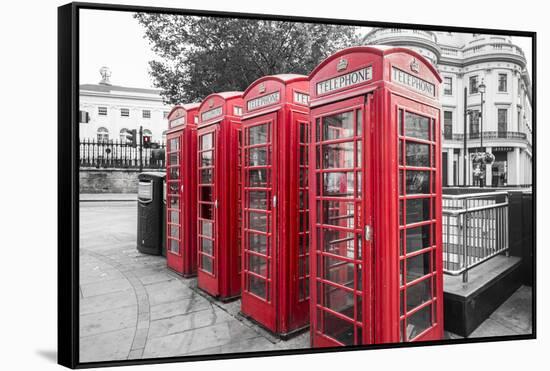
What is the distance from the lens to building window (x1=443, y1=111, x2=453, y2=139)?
9.09ft

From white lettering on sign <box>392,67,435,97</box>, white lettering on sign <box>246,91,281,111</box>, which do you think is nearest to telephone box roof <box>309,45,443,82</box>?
white lettering on sign <box>392,67,435,97</box>

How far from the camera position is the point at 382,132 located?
2086mm

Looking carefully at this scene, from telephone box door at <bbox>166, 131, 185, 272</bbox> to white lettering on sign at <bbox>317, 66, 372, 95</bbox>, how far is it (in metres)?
1.99

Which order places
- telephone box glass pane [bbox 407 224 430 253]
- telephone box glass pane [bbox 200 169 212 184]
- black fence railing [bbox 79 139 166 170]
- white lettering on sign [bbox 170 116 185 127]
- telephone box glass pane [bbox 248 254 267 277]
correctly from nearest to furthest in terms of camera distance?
telephone box glass pane [bbox 407 224 430 253] < black fence railing [bbox 79 139 166 170] < telephone box glass pane [bbox 248 254 267 277] < telephone box glass pane [bbox 200 169 212 184] < white lettering on sign [bbox 170 116 185 127]

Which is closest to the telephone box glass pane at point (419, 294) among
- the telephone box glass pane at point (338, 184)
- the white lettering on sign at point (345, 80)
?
the telephone box glass pane at point (338, 184)

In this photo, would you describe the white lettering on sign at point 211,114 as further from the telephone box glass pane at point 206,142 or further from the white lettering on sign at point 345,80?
the white lettering on sign at point 345,80

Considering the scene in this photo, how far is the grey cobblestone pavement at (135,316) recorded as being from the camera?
2.49 metres

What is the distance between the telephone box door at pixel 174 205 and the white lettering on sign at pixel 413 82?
244 centimetres

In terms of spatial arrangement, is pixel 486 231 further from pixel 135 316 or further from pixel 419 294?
pixel 135 316

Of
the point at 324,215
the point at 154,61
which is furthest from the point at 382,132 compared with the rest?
the point at 154,61

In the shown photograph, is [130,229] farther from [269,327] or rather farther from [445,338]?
[445,338]

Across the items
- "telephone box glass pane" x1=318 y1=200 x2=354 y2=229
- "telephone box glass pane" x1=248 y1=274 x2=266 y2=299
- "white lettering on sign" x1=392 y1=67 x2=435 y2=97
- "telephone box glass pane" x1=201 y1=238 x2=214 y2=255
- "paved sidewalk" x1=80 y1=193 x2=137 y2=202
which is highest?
"white lettering on sign" x1=392 y1=67 x2=435 y2=97

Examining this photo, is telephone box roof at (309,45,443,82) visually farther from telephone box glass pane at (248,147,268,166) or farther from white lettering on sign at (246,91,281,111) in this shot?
telephone box glass pane at (248,147,268,166)

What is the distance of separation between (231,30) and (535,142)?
2733 millimetres
